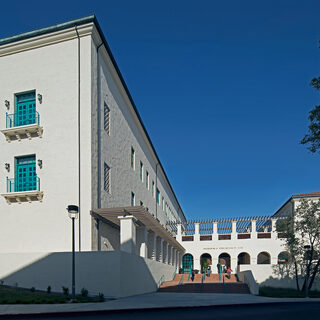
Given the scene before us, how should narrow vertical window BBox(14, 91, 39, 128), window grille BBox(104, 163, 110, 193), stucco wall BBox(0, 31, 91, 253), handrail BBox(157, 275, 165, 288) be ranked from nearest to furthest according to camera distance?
stucco wall BBox(0, 31, 91, 253) < narrow vertical window BBox(14, 91, 39, 128) < window grille BBox(104, 163, 110, 193) < handrail BBox(157, 275, 165, 288)

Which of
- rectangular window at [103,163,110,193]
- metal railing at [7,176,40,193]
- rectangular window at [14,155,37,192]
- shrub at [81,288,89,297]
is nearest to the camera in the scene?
shrub at [81,288,89,297]

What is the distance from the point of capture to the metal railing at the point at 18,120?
2028 cm

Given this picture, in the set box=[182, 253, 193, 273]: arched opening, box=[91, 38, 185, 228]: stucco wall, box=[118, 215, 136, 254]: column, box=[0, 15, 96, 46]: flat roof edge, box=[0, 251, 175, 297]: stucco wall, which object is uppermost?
box=[0, 15, 96, 46]: flat roof edge

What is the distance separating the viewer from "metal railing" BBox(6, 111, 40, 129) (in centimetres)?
2028

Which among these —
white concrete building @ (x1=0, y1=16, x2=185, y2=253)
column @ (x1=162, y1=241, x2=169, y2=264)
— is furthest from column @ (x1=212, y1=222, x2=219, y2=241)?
white concrete building @ (x1=0, y1=16, x2=185, y2=253)

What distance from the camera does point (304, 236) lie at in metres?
27.0

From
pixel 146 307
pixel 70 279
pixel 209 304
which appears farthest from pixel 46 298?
pixel 209 304

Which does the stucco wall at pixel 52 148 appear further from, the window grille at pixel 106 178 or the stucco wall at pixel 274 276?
the stucco wall at pixel 274 276

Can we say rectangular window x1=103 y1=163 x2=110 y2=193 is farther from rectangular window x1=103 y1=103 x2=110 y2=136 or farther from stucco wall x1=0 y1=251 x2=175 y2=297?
stucco wall x1=0 y1=251 x2=175 y2=297

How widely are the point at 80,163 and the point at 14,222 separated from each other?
192 inches

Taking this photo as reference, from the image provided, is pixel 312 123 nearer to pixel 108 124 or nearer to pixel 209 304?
pixel 209 304

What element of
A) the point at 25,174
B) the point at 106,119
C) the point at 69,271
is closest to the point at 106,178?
the point at 106,119

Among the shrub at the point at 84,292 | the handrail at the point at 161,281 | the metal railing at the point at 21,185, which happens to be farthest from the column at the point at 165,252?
the shrub at the point at 84,292

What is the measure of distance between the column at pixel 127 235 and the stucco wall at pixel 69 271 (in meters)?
0.63
